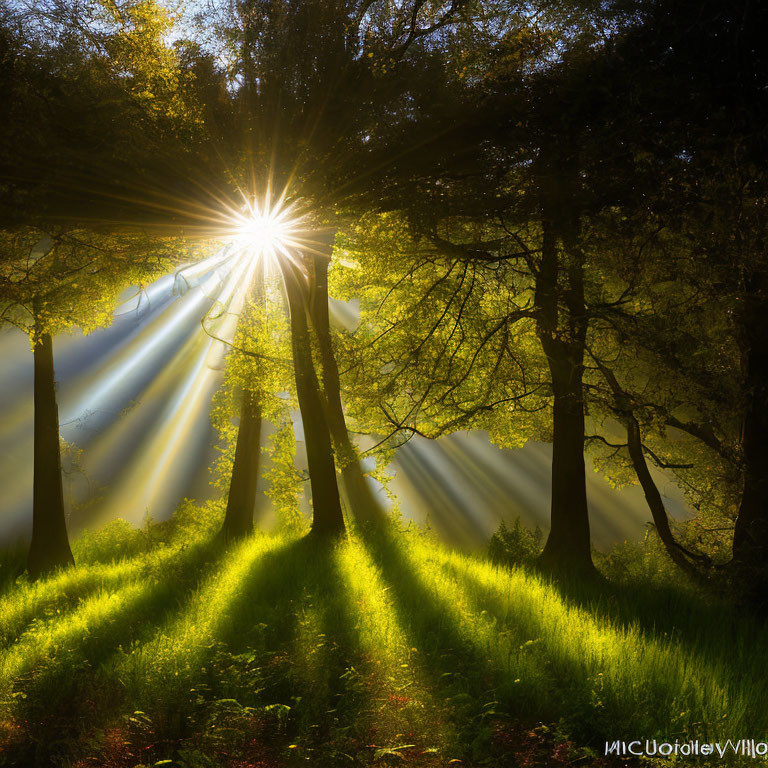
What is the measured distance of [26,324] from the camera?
41.3ft

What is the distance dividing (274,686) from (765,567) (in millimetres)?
6470

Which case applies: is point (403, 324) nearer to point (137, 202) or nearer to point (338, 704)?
point (137, 202)

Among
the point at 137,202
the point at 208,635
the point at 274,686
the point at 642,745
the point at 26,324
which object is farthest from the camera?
the point at 26,324

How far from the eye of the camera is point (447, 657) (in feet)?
18.1

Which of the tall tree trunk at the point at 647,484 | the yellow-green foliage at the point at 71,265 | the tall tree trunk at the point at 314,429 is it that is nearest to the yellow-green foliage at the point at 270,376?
the tall tree trunk at the point at 314,429

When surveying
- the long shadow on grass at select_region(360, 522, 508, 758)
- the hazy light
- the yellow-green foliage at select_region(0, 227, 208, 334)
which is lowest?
the long shadow on grass at select_region(360, 522, 508, 758)

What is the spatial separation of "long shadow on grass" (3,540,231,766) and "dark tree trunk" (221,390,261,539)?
20.2 ft

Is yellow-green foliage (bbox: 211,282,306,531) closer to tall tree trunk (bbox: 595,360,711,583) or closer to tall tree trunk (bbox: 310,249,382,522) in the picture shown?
tall tree trunk (bbox: 310,249,382,522)

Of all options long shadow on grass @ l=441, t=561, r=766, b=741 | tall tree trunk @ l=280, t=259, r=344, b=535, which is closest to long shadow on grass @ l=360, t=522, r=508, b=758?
long shadow on grass @ l=441, t=561, r=766, b=741

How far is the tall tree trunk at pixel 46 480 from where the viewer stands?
13070 millimetres

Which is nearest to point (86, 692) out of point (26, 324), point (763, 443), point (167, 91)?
point (167, 91)

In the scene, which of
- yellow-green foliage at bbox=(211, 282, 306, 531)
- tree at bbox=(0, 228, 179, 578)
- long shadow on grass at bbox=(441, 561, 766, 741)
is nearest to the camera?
long shadow on grass at bbox=(441, 561, 766, 741)

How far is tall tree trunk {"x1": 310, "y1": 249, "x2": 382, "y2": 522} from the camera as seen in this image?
12062 mm

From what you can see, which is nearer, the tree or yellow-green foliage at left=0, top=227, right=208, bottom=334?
yellow-green foliage at left=0, top=227, right=208, bottom=334
